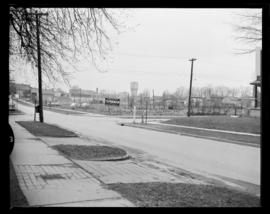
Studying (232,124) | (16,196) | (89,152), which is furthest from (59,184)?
(232,124)

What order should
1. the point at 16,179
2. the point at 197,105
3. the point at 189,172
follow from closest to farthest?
the point at 16,179 < the point at 189,172 < the point at 197,105

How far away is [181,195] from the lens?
537 centimetres

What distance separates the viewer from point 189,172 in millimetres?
7973

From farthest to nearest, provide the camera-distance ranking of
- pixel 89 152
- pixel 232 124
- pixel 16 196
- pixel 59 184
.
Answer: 1. pixel 232 124
2. pixel 89 152
3. pixel 59 184
4. pixel 16 196

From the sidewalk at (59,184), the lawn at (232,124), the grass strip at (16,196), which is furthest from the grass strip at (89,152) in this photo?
the lawn at (232,124)

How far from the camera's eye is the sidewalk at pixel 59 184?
15.9 feet

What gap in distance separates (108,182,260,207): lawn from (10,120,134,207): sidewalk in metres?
0.29

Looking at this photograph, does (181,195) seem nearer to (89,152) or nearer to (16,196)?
(16,196)

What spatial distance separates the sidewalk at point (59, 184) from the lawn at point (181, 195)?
294mm

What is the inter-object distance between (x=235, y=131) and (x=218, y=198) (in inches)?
619

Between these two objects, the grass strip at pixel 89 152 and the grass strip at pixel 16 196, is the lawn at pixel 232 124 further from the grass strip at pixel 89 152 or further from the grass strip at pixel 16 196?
the grass strip at pixel 16 196

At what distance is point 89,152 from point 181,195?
196 inches

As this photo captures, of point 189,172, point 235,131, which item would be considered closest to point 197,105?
point 235,131
